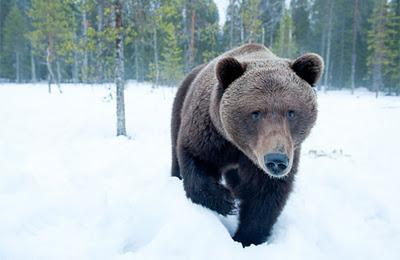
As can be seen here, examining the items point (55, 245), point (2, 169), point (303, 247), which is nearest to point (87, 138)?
point (2, 169)

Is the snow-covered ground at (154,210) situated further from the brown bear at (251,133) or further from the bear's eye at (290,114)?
the bear's eye at (290,114)

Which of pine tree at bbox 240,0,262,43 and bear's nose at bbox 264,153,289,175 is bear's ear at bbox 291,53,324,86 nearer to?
bear's nose at bbox 264,153,289,175

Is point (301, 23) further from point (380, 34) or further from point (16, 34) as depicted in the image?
point (16, 34)

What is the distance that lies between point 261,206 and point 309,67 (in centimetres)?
113

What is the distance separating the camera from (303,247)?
94.9 inches

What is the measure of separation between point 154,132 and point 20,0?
43561mm

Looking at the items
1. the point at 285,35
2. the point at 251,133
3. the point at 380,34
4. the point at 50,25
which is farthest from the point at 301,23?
the point at 251,133

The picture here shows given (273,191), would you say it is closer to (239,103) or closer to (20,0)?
(239,103)

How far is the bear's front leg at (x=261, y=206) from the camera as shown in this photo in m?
2.61

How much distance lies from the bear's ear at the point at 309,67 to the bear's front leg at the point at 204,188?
109cm

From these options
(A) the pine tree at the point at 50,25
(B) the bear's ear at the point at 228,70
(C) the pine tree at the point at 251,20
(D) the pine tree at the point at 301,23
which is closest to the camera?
(B) the bear's ear at the point at 228,70

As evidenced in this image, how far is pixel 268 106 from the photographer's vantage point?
2.28 m

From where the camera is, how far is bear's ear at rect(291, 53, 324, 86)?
101 inches

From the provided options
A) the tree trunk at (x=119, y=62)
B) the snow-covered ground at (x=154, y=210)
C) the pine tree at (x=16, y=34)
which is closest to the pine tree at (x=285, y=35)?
the tree trunk at (x=119, y=62)
